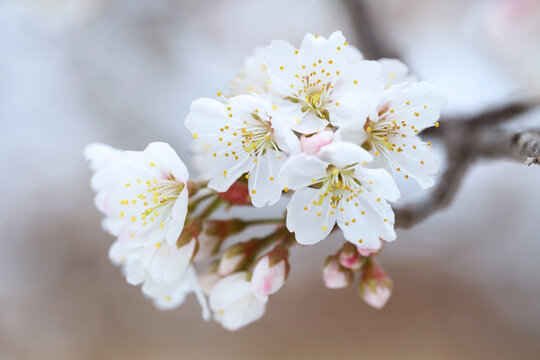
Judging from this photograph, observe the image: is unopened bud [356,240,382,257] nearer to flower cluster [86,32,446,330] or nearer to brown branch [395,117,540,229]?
flower cluster [86,32,446,330]

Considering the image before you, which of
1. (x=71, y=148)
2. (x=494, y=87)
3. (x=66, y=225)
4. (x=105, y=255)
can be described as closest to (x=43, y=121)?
(x=71, y=148)

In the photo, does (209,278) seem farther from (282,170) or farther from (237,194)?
(282,170)


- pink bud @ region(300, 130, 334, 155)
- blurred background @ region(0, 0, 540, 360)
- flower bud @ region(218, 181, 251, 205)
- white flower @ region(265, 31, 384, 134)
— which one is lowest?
blurred background @ region(0, 0, 540, 360)

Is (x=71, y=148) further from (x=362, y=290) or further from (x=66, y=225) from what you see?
(x=362, y=290)

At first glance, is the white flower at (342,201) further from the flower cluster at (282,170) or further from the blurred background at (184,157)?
the blurred background at (184,157)

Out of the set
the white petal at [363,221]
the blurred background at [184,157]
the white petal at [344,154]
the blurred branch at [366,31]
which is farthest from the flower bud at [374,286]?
the blurred background at [184,157]

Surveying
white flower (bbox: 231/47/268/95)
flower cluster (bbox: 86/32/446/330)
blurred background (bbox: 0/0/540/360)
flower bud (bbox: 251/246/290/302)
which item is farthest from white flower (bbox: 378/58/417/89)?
blurred background (bbox: 0/0/540/360)

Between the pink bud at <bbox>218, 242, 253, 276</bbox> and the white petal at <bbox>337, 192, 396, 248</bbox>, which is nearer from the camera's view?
the white petal at <bbox>337, 192, 396, 248</bbox>

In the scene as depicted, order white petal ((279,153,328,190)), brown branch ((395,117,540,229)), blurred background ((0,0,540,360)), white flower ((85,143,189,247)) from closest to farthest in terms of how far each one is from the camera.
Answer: white petal ((279,153,328,190))
white flower ((85,143,189,247))
brown branch ((395,117,540,229))
blurred background ((0,0,540,360))

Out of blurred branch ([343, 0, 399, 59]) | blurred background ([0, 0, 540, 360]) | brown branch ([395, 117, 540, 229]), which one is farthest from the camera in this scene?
blurred background ([0, 0, 540, 360])
